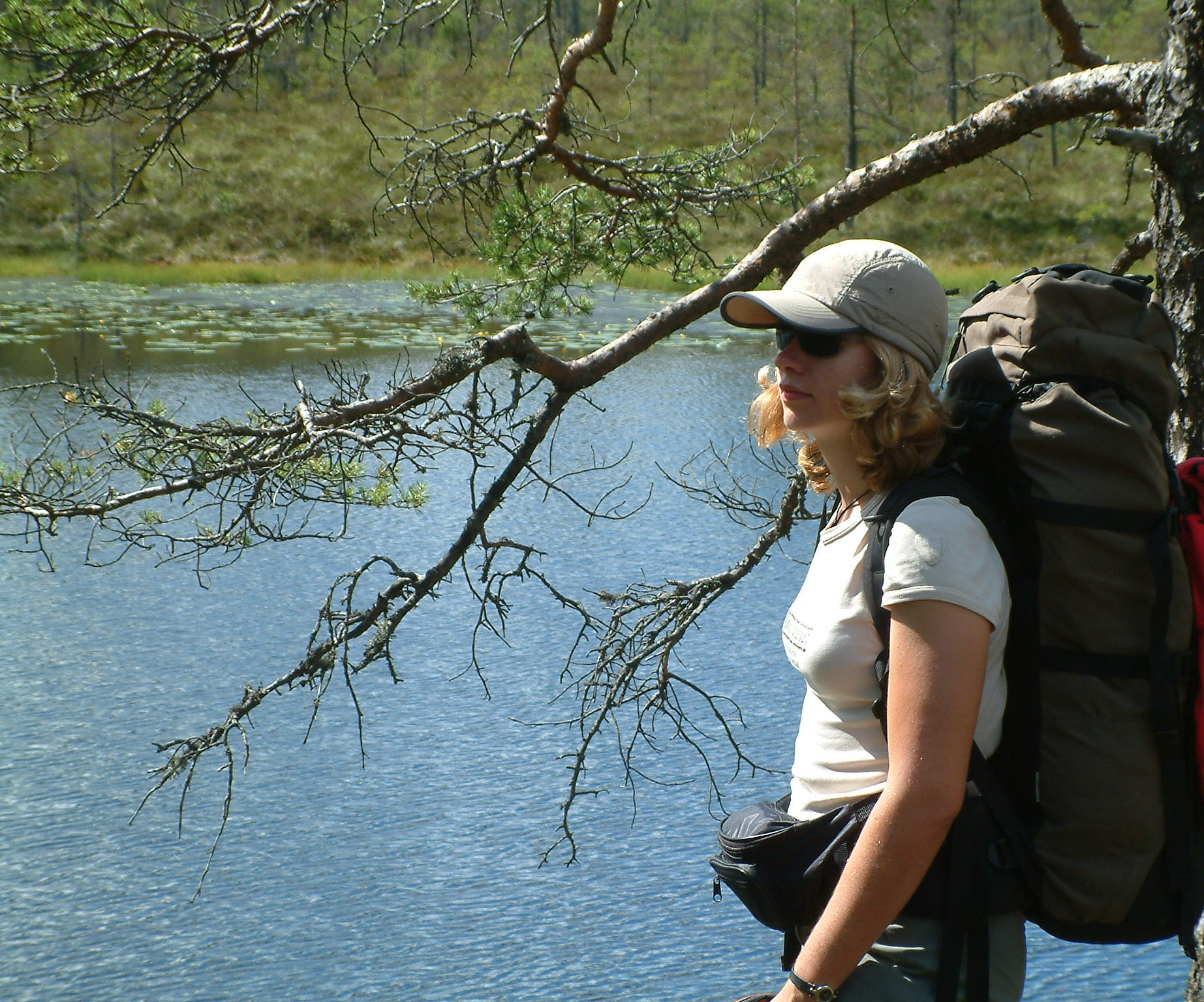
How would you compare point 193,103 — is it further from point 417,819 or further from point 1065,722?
point 417,819

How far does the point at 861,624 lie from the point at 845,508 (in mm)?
144

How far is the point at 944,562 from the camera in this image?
3.10 ft

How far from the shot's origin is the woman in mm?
946

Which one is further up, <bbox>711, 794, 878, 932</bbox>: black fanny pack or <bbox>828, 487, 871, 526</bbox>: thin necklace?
<bbox>828, 487, 871, 526</bbox>: thin necklace

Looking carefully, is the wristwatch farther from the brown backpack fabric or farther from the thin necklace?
the thin necklace

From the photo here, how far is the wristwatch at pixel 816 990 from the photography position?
3.35 ft

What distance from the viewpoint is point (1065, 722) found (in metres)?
1.04

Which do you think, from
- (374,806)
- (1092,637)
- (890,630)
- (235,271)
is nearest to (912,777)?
(890,630)

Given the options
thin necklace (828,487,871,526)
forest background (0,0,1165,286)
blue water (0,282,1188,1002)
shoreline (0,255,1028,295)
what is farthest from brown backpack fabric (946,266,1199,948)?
shoreline (0,255,1028,295)

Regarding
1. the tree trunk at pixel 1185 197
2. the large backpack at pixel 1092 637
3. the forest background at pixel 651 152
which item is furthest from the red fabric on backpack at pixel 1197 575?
the forest background at pixel 651 152

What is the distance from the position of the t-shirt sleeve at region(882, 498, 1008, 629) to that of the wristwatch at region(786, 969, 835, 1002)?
1.09 feet

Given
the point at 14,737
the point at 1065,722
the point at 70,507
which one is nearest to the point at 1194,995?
the point at 1065,722

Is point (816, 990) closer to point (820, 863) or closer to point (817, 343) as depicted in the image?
point (820, 863)

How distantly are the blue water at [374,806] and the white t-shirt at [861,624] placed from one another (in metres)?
2.44
